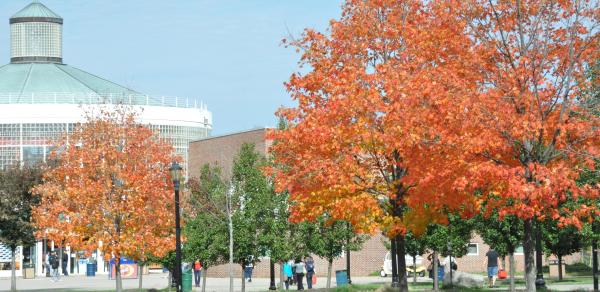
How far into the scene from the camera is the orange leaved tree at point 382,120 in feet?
89.6

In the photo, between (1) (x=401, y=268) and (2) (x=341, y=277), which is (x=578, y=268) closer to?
(2) (x=341, y=277)

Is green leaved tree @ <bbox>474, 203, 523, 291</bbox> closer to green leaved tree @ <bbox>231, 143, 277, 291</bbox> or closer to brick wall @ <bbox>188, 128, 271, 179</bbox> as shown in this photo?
green leaved tree @ <bbox>231, 143, 277, 291</bbox>

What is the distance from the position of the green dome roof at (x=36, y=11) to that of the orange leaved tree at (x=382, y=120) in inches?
2768

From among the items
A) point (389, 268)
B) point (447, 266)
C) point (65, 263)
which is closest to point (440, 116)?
point (447, 266)

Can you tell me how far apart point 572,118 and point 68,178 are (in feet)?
65.6

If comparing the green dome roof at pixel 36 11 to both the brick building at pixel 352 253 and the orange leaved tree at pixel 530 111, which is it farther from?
the orange leaved tree at pixel 530 111

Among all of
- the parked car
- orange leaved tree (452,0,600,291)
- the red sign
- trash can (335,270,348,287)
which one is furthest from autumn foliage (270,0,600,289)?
the red sign

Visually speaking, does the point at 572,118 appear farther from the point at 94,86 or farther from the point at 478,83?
the point at 94,86

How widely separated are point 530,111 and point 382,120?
16.5ft

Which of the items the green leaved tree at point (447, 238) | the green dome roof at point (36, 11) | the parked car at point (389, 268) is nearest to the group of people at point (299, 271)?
the green leaved tree at point (447, 238)

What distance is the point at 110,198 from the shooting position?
125ft

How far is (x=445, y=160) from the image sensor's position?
27078 mm

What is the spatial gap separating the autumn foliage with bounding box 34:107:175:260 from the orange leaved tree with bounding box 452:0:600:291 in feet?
47.6

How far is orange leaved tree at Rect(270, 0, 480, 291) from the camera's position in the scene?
2731cm
